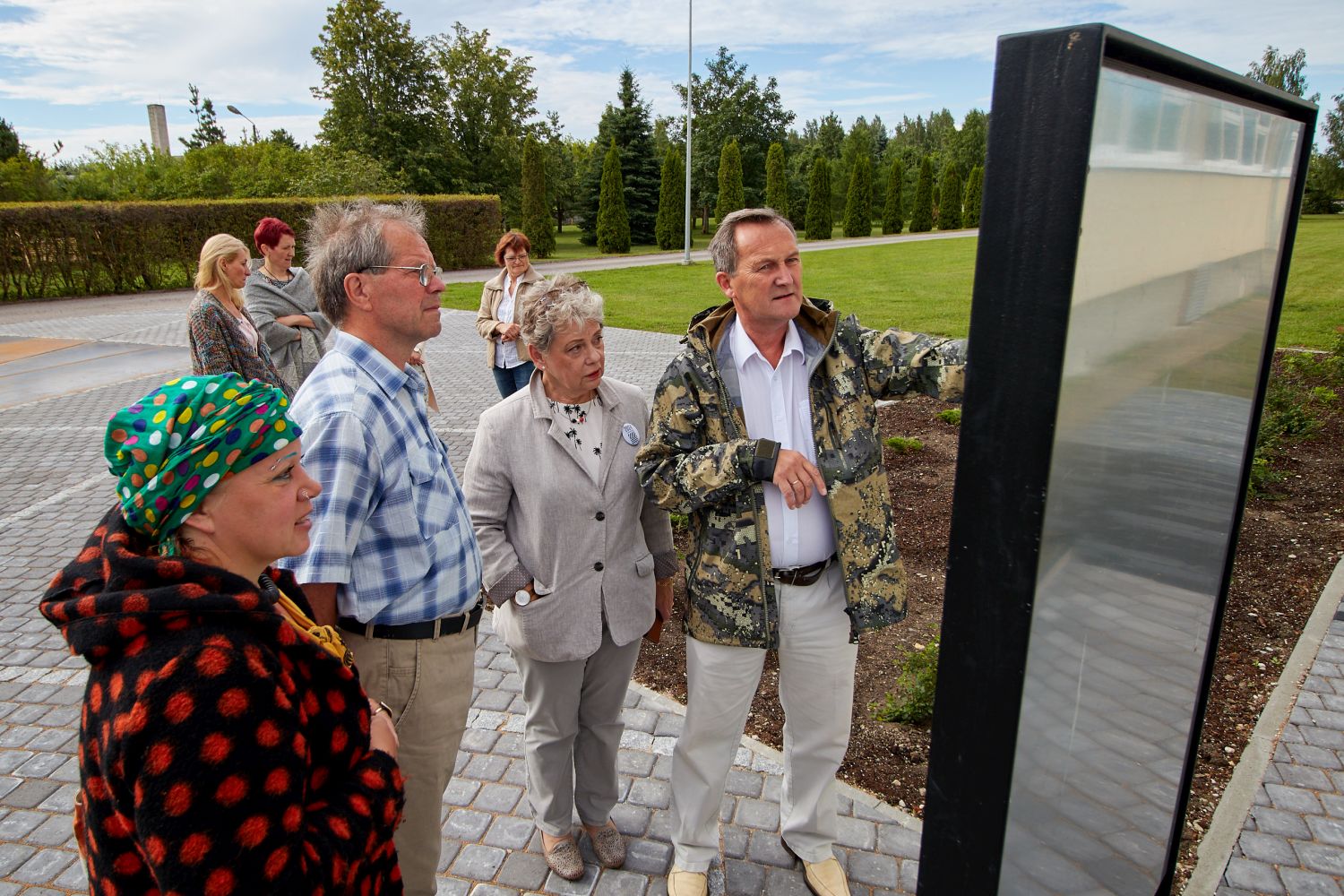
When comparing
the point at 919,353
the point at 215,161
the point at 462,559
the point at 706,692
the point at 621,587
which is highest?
the point at 215,161

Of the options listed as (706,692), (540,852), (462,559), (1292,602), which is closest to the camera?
(462,559)

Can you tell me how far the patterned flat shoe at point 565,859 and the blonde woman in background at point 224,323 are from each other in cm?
371

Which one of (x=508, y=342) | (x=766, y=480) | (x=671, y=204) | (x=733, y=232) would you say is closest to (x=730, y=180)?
(x=671, y=204)

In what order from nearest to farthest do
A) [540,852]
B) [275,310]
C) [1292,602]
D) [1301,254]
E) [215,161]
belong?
[540,852] → [1292,602] → [275,310] → [1301,254] → [215,161]

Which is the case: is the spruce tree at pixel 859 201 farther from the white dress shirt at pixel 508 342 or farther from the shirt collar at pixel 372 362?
the shirt collar at pixel 372 362

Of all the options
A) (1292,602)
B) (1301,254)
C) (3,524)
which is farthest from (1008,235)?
(1301,254)

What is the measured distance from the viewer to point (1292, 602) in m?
5.00

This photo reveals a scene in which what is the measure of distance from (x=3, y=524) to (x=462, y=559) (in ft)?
20.5

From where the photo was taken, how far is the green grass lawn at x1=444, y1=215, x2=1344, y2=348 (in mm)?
15172

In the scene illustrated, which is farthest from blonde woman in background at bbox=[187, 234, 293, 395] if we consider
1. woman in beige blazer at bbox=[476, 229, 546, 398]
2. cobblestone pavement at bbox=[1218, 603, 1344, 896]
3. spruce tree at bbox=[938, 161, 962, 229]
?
spruce tree at bbox=[938, 161, 962, 229]

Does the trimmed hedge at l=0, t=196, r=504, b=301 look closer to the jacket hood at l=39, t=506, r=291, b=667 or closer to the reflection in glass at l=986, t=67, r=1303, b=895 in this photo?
the jacket hood at l=39, t=506, r=291, b=667

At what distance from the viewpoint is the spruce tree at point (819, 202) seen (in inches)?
1639

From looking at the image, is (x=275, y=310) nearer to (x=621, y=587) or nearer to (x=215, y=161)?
(x=621, y=587)

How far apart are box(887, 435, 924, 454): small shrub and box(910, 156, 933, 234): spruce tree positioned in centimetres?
4418
